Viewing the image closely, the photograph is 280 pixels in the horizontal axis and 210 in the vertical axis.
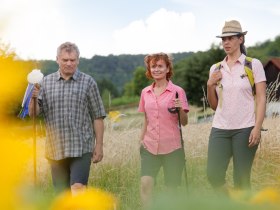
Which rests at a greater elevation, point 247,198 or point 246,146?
point 247,198

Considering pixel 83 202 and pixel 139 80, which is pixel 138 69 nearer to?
pixel 139 80

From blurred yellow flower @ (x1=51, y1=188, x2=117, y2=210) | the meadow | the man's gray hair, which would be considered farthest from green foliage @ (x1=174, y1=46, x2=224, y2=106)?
blurred yellow flower @ (x1=51, y1=188, x2=117, y2=210)

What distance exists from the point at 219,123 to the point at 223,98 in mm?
214

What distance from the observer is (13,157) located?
0.59 metres

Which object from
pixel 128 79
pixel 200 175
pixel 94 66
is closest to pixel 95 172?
pixel 200 175

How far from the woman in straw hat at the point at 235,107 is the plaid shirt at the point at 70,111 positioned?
1.02m

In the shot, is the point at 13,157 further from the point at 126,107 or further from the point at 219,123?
the point at 126,107

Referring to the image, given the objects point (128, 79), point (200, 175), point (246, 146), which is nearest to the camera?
point (246, 146)

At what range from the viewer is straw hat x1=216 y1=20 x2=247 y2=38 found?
4824 millimetres

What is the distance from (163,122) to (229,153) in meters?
0.64

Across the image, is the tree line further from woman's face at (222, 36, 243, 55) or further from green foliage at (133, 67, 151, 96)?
woman's face at (222, 36, 243, 55)

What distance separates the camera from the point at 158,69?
5156 mm

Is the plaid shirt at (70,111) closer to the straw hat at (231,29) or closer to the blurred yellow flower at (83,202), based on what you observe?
the straw hat at (231,29)

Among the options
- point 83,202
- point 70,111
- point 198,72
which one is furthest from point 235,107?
point 198,72
